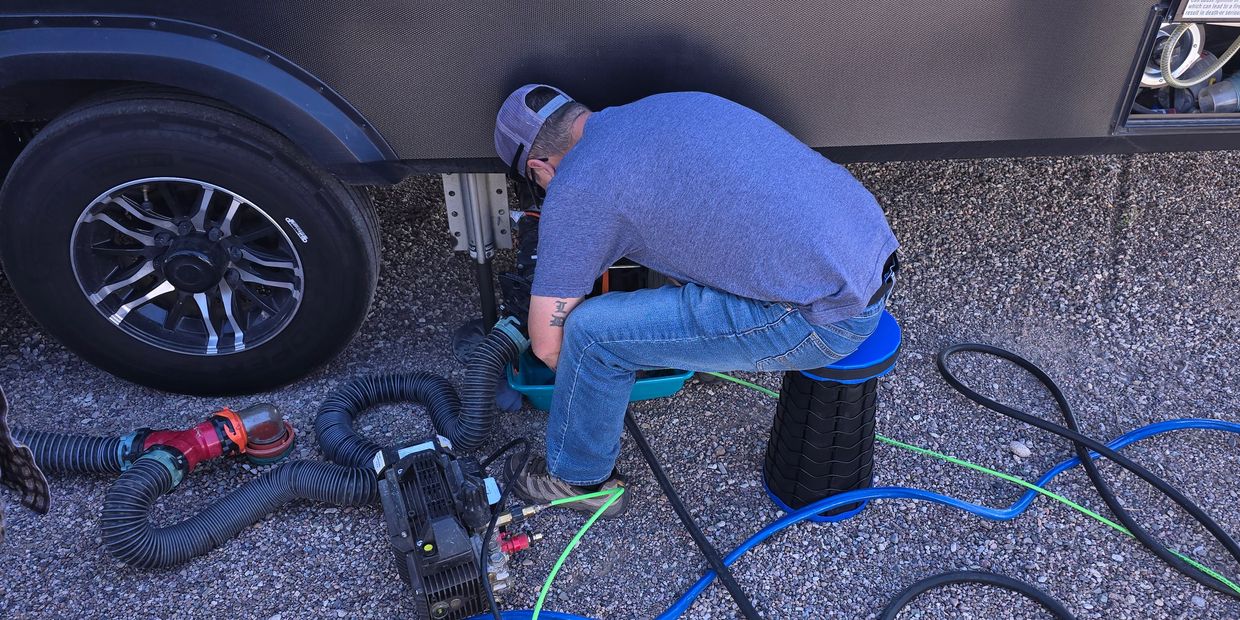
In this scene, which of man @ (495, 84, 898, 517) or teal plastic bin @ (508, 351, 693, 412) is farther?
teal plastic bin @ (508, 351, 693, 412)

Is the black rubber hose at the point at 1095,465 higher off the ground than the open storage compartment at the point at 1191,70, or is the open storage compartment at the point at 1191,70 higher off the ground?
the open storage compartment at the point at 1191,70

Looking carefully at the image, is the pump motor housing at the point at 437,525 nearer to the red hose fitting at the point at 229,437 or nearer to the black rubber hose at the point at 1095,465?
the red hose fitting at the point at 229,437

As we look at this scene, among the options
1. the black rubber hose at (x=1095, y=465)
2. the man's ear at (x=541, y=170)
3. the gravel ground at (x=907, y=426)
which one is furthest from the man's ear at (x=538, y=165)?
the black rubber hose at (x=1095, y=465)

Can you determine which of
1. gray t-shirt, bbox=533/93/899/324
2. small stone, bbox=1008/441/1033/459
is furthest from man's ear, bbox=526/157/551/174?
small stone, bbox=1008/441/1033/459

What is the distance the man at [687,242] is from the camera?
202 cm

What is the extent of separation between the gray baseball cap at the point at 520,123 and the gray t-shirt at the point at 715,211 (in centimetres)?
16

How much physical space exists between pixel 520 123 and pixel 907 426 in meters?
1.64

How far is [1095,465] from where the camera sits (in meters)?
2.66

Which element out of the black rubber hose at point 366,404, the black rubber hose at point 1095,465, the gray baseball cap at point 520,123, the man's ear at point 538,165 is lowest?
the black rubber hose at point 1095,465

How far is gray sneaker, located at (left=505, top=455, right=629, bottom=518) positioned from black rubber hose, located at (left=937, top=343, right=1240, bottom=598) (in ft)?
4.30

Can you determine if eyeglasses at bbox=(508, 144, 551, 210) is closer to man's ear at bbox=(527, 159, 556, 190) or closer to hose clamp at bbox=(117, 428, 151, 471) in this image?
man's ear at bbox=(527, 159, 556, 190)

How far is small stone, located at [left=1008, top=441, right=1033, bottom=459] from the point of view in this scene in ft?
8.87

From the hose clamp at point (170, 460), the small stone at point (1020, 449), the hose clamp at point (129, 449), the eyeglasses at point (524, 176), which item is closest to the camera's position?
the eyeglasses at point (524, 176)

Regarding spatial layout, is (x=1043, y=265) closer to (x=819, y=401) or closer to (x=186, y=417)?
(x=819, y=401)
